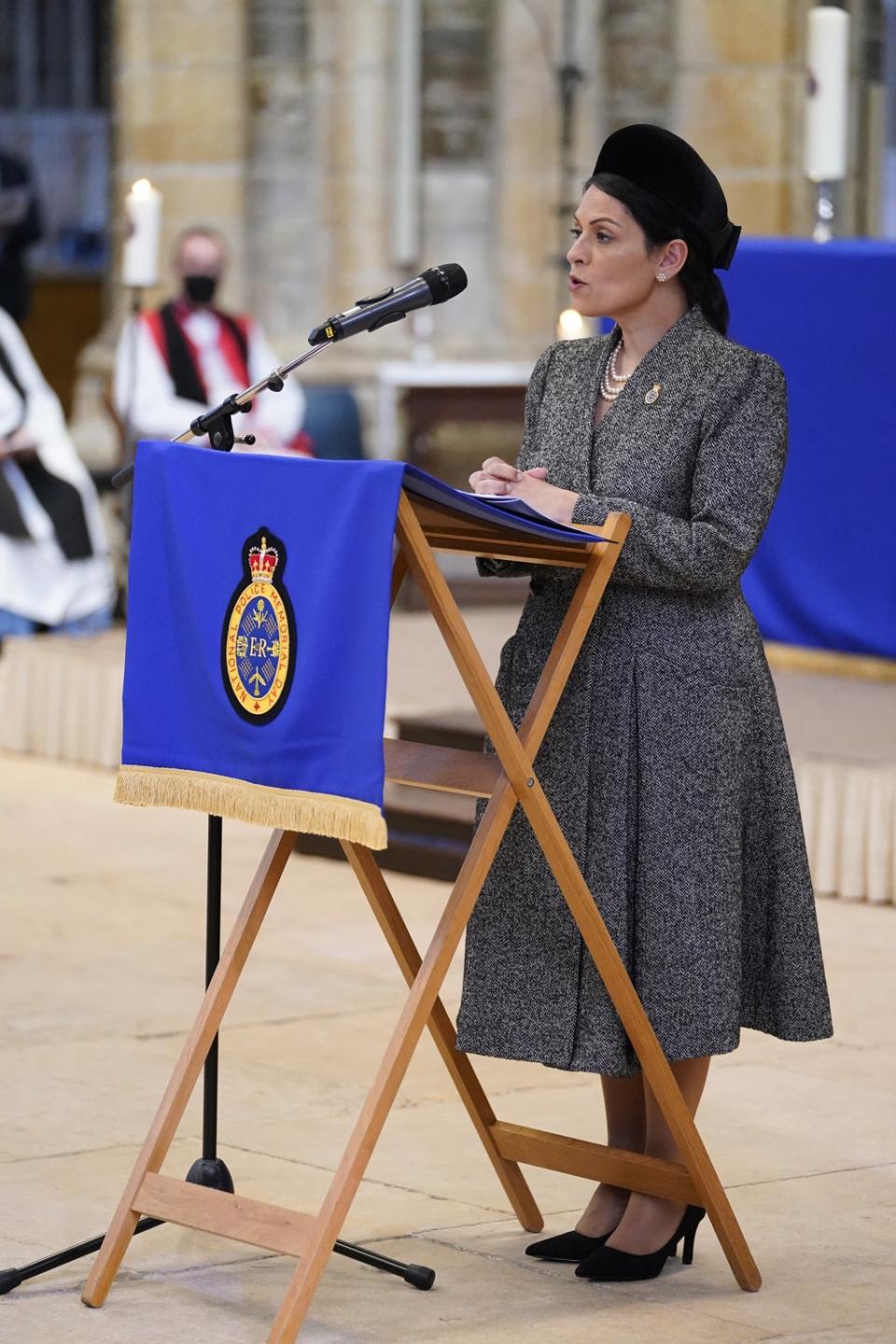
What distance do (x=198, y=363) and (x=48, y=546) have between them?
1.11 metres

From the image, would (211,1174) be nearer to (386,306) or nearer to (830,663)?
(386,306)

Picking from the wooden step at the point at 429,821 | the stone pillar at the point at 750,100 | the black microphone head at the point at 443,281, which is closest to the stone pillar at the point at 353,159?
the stone pillar at the point at 750,100

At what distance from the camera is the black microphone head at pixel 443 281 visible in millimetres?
3131

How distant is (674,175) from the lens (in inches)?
130

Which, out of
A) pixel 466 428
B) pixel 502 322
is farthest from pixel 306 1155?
pixel 502 322

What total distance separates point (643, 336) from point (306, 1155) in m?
1.40

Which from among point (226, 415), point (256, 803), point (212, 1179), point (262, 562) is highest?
point (226, 415)

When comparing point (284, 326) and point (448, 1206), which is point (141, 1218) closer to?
point (448, 1206)

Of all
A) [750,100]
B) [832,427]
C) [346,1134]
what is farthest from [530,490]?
[750,100]

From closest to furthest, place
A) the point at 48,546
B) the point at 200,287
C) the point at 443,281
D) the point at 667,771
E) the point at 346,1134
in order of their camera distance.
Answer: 1. the point at 443,281
2. the point at 667,771
3. the point at 346,1134
4. the point at 48,546
5. the point at 200,287

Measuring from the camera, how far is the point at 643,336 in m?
3.38

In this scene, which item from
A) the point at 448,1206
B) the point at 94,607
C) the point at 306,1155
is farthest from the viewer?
the point at 94,607

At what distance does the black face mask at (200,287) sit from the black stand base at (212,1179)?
21.7ft

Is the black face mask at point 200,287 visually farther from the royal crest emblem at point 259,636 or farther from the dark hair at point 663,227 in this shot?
the royal crest emblem at point 259,636
